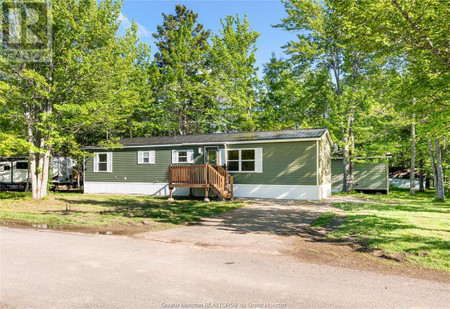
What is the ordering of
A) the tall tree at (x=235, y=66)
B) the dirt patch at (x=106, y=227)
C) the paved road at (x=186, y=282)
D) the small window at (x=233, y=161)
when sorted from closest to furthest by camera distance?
the paved road at (x=186, y=282)
the dirt patch at (x=106, y=227)
the small window at (x=233, y=161)
the tall tree at (x=235, y=66)

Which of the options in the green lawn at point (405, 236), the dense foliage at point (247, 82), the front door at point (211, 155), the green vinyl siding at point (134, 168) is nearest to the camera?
the green lawn at point (405, 236)

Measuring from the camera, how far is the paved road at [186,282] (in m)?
3.64

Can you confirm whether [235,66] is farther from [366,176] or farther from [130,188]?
[366,176]

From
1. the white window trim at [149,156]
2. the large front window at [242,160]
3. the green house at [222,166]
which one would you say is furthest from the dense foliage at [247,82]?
the large front window at [242,160]

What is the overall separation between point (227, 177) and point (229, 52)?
1408cm

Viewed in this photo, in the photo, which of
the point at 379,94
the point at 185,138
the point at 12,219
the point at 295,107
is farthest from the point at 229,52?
the point at 12,219

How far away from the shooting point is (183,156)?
18.8 metres

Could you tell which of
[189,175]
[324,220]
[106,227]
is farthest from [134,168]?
[324,220]

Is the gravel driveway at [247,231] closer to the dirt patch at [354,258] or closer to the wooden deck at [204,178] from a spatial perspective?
the dirt patch at [354,258]

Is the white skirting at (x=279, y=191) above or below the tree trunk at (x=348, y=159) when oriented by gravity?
below

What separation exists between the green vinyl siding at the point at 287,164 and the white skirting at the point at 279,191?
223mm

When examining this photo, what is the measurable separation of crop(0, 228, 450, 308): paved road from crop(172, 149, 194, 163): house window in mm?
12463

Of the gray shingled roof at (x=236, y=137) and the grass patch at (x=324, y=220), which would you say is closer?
the grass patch at (x=324, y=220)

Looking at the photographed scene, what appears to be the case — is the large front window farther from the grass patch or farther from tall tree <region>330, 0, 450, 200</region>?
tall tree <region>330, 0, 450, 200</region>
